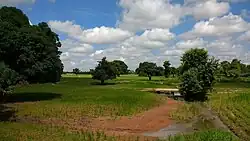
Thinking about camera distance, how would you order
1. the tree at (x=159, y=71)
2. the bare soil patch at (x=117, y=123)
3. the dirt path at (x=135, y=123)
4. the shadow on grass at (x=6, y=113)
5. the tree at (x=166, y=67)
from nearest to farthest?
the bare soil patch at (x=117, y=123) < the dirt path at (x=135, y=123) < the shadow on grass at (x=6, y=113) < the tree at (x=166, y=67) < the tree at (x=159, y=71)

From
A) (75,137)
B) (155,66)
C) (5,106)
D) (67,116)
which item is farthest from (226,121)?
(155,66)

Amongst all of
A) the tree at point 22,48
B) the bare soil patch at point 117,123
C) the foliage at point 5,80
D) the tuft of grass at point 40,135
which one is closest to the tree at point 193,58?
the tree at point 22,48

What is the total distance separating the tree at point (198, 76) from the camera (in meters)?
59.8

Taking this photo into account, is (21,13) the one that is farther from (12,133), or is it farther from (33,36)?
(12,133)

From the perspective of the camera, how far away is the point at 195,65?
62.5 m

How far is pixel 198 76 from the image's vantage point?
60.2 metres

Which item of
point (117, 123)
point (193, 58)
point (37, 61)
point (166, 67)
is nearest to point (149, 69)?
point (166, 67)

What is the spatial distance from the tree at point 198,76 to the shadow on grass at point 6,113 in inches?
1241

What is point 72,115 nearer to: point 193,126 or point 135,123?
point 135,123

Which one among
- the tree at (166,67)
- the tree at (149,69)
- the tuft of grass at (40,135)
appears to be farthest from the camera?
the tree at (166,67)

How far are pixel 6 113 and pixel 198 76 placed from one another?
34.4m

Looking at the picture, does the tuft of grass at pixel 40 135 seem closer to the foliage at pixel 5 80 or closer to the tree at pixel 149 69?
the foliage at pixel 5 80

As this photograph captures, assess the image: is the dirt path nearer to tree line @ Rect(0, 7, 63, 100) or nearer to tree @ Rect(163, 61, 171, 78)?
tree line @ Rect(0, 7, 63, 100)

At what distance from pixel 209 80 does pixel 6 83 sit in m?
36.8
